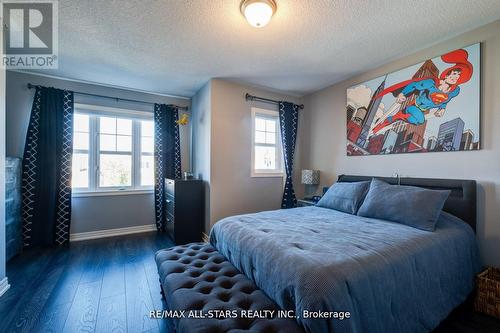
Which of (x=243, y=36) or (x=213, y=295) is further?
(x=243, y=36)

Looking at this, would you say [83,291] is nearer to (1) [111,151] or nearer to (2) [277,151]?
(1) [111,151]

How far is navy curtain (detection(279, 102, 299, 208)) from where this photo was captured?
3753 mm

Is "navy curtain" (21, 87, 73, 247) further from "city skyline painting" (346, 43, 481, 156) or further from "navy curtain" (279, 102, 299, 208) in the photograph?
"city skyline painting" (346, 43, 481, 156)

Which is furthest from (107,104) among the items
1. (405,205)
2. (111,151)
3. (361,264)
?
(405,205)

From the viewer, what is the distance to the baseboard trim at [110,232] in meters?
3.26

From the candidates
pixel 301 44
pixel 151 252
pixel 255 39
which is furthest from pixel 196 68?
pixel 151 252

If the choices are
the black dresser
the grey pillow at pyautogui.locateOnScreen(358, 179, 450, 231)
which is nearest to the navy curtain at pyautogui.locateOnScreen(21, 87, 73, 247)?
the black dresser

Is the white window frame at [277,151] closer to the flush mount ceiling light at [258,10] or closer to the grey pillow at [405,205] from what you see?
the grey pillow at [405,205]

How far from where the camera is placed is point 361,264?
1.19 meters

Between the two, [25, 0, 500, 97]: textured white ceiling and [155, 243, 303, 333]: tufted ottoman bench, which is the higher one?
[25, 0, 500, 97]: textured white ceiling

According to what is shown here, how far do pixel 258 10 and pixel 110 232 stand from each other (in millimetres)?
3745

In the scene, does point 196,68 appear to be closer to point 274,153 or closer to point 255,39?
point 255,39

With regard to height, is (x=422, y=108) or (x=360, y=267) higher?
(x=422, y=108)

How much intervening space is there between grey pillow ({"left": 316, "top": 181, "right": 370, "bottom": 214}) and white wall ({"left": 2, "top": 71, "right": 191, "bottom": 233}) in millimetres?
2602
